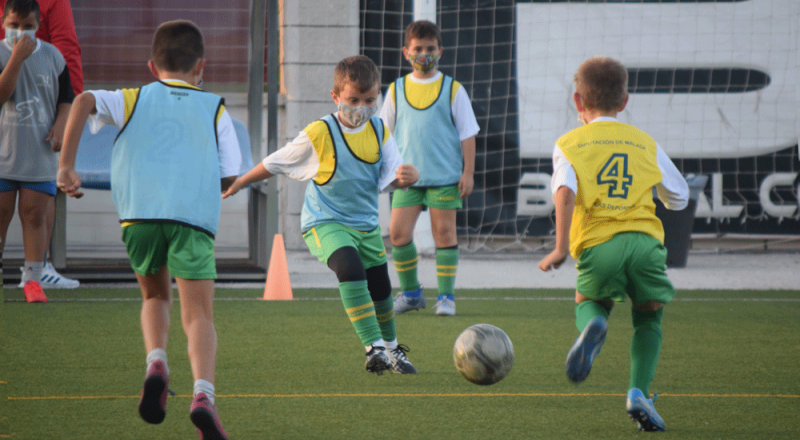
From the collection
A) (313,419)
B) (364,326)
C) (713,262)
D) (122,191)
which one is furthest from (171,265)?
(713,262)

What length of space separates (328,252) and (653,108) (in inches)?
270

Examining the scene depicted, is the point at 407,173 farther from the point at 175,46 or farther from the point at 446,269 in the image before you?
the point at 446,269

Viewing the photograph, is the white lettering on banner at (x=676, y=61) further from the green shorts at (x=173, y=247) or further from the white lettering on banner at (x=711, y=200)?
the green shorts at (x=173, y=247)

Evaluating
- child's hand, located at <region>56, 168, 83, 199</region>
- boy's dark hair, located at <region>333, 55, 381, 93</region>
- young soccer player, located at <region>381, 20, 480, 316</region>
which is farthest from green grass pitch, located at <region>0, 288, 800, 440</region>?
boy's dark hair, located at <region>333, 55, 381, 93</region>

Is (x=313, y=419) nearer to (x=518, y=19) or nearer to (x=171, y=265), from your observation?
(x=171, y=265)

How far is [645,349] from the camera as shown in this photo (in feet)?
9.96

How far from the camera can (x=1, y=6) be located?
20.0 feet

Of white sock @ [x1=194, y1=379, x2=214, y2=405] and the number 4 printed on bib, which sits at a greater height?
the number 4 printed on bib

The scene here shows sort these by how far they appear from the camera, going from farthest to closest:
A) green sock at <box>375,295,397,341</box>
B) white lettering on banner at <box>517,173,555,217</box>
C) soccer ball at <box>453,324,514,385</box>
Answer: white lettering on banner at <box>517,173,555,217</box> < green sock at <box>375,295,397,341</box> < soccer ball at <box>453,324,514,385</box>

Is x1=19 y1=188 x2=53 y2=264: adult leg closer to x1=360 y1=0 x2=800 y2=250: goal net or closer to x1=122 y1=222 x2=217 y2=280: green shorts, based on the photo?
x1=122 y1=222 x2=217 y2=280: green shorts

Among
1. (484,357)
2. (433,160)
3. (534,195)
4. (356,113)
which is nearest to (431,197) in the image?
(433,160)

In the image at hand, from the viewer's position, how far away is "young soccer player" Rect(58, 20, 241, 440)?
2783 millimetres

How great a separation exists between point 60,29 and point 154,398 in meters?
3.97

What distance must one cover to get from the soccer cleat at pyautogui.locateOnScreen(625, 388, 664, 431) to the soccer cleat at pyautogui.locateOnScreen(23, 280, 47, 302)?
4.24 meters
